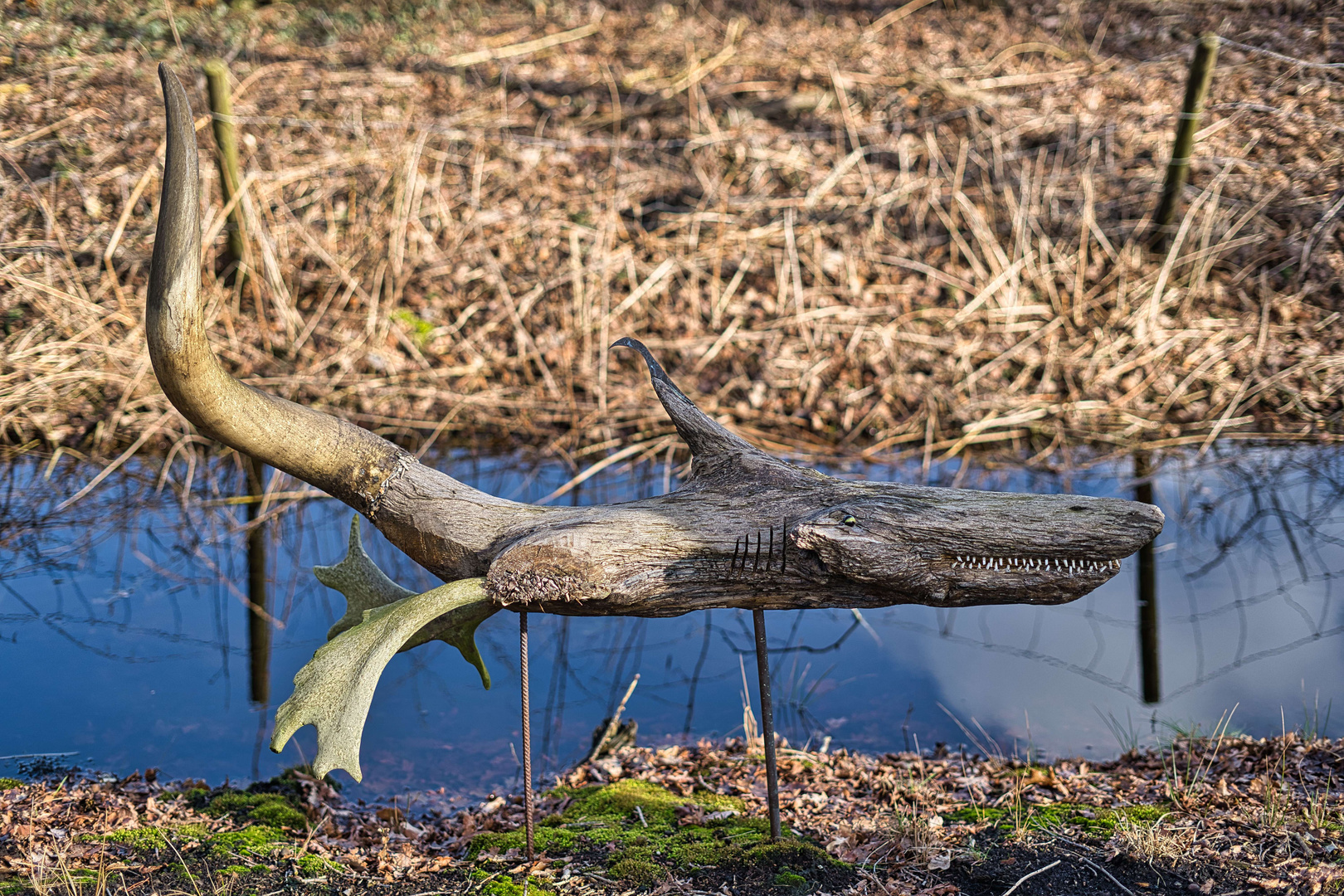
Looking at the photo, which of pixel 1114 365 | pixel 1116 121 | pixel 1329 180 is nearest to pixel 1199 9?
pixel 1116 121

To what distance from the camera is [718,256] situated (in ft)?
25.9

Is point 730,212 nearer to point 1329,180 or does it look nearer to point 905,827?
point 1329,180

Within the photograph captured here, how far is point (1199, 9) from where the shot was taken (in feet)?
38.0

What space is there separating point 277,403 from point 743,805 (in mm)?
2163

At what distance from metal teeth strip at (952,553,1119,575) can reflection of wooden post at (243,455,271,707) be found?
316 cm

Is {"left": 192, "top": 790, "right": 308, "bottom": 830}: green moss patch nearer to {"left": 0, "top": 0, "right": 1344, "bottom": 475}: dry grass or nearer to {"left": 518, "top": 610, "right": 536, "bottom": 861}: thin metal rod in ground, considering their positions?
{"left": 518, "top": 610, "right": 536, "bottom": 861}: thin metal rod in ground

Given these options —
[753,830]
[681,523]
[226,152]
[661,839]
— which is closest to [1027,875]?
[753,830]

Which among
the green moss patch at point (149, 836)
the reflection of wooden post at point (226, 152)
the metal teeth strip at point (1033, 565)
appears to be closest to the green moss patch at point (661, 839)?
the green moss patch at point (149, 836)

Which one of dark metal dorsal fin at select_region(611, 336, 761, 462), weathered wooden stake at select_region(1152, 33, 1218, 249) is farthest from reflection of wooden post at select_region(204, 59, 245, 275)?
weathered wooden stake at select_region(1152, 33, 1218, 249)

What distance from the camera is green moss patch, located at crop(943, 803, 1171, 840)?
3.14m

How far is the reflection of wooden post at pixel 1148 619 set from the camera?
4398mm

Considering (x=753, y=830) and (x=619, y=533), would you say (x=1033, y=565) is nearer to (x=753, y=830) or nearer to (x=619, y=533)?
(x=619, y=533)

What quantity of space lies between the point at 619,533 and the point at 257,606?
2968 millimetres

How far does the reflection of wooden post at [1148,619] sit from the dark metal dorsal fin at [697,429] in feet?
6.58
